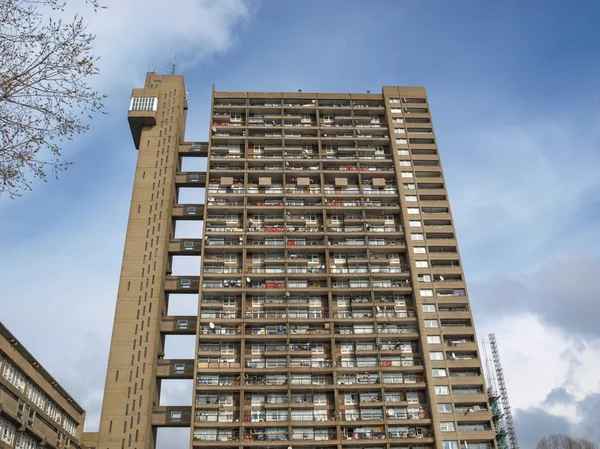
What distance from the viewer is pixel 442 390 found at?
261ft

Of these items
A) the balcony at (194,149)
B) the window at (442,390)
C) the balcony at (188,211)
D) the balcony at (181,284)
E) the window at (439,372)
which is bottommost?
the window at (442,390)

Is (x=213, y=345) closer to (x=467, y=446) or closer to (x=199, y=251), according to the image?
(x=199, y=251)

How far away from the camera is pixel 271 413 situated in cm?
7838

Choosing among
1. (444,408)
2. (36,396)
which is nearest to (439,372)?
(444,408)

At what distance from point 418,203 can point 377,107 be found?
20.6m

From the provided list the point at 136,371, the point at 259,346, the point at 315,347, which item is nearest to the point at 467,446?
the point at 315,347

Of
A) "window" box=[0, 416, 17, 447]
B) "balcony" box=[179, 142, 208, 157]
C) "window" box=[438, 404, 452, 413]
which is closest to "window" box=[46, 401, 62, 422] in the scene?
"window" box=[0, 416, 17, 447]

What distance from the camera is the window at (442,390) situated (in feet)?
261

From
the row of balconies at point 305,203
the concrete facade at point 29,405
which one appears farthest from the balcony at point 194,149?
the concrete facade at point 29,405

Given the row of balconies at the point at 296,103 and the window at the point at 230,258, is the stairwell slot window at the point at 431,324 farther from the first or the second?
the row of balconies at the point at 296,103

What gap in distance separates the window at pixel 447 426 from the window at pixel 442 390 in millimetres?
3615

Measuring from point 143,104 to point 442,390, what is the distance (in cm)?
6255

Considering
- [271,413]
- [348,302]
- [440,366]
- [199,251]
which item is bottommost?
[271,413]

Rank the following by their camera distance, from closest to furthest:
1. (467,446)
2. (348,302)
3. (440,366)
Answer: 1. (467,446)
2. (440,366)
3. (348,302)
